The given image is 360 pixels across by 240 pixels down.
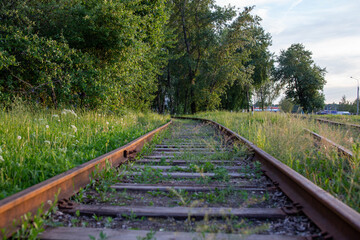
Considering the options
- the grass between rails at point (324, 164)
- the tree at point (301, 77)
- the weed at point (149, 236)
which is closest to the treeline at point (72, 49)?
the grass between rails at point (324, 164)

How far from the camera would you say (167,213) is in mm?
2441

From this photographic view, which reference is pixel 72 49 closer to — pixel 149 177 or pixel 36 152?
pixel 36 152

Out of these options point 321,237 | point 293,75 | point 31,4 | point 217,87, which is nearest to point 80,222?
point 321,237

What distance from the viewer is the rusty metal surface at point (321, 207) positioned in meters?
1.76

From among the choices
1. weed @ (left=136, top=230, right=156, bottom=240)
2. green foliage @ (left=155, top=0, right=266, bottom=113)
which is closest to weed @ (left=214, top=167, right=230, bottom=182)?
weed @ (left=136, top=230, right=156, bottom=240)

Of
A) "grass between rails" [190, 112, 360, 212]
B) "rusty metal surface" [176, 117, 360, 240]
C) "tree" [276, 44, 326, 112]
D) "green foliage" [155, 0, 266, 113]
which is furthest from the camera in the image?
"tree" [276, 44, 326, 112]

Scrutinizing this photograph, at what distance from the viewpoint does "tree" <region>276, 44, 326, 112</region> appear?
4991 centimetres

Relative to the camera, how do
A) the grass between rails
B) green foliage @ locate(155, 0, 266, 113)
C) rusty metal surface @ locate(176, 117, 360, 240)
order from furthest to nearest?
green foliage @ locate(155, 0, 266, 113), the grass between rails, rusty metal surface @ locate(176, 117, 360, 240)

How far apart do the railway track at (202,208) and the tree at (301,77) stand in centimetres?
5171

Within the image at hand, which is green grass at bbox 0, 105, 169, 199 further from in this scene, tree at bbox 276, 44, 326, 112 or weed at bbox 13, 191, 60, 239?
tree at bbox 276, 44, 326, 112

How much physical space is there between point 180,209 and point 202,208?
8.3 inches

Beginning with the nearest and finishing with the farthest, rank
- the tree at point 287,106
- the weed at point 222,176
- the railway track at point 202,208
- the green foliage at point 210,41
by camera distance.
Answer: the railway track at point 202,208 < the weed at point 222,176 < the tree at point 287,106 < the green foliage at point 210,41

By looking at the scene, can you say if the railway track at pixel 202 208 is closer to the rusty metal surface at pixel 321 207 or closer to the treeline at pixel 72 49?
the rusty metal surface at pixel 321 207

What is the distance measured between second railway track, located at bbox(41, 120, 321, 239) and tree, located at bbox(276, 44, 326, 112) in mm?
51760
